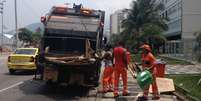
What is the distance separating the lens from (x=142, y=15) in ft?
261

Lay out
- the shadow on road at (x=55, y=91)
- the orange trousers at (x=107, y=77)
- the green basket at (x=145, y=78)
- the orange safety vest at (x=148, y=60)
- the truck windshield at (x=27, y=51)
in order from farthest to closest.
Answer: the truck windshield at (x=27, y=51), the orange trousers at (x=107, y=77), the shadow on road at (x=55, y=91), the orange safety vest at (x=148, y=60), the green basket at (x=145, y=78)

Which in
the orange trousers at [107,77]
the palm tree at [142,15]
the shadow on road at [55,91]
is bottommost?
the shadow on road at [55,91]

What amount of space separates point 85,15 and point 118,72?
15.3 ft

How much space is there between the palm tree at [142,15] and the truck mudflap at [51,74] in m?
60.0

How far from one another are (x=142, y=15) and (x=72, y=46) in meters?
61.2

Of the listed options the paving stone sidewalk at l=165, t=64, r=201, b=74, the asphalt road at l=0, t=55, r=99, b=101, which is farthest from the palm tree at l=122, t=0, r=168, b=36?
the asphalt road at l=0, t=55, r=99, b=101

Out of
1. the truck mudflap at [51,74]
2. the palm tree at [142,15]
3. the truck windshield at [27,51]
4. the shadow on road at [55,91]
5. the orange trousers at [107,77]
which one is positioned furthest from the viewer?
the palm tree at [142,15]

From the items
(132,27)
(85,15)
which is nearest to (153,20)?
(132,27)

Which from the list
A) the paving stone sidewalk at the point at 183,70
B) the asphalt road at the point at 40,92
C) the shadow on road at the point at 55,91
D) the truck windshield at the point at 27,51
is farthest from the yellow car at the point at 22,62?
the paving stone sidewalk at the point at 183,70

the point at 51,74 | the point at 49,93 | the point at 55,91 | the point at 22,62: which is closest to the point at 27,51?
the point at 22,62

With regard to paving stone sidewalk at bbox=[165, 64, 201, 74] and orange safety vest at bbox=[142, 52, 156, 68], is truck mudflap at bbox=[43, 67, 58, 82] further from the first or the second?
paving stone sidewalk at bbox=[165, 64, 201, 74]

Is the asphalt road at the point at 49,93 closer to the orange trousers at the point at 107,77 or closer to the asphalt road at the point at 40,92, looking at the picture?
the asphalt road at the point at 40,92

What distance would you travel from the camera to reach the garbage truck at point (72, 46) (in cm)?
1730

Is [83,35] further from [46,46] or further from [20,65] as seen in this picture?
[20,65]
